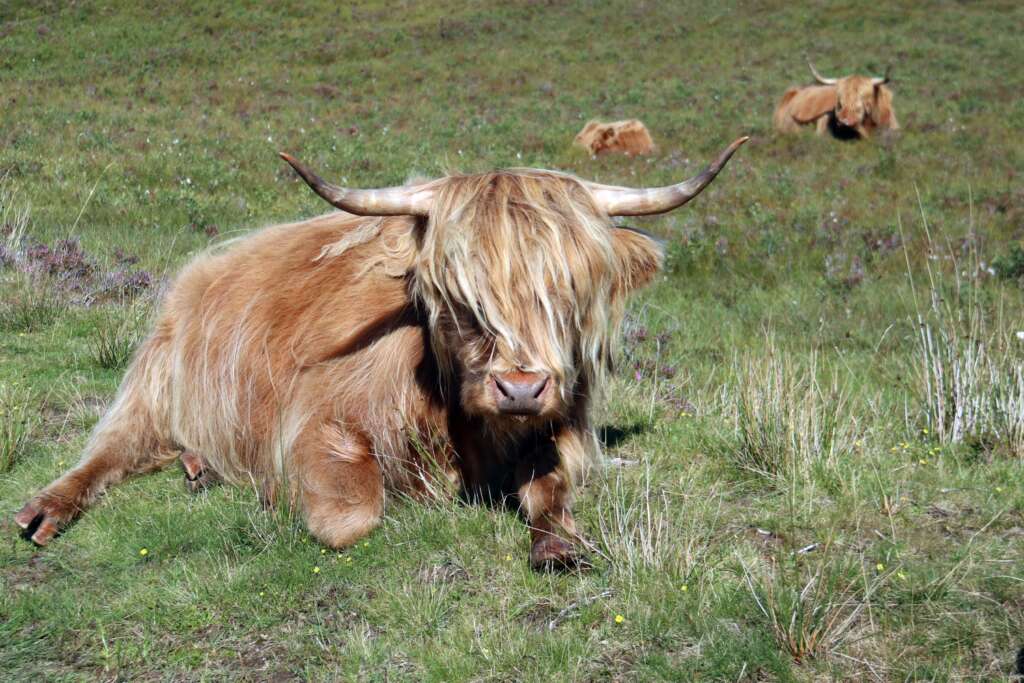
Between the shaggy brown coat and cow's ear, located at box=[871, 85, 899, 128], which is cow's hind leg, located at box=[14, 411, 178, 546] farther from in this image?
cow's ear, located at box=[871, 85, 899, 128]

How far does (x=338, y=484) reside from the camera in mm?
3547

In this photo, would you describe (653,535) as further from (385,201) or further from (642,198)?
(385,201)

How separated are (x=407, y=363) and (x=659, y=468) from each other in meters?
1.18

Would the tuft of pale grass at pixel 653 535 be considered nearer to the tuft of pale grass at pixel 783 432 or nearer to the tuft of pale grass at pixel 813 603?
the tuft of pale grass at pixel 813 603

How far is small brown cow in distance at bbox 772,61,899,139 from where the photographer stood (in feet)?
63.9

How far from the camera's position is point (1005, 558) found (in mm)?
3191

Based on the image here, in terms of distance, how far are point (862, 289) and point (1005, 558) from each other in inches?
234

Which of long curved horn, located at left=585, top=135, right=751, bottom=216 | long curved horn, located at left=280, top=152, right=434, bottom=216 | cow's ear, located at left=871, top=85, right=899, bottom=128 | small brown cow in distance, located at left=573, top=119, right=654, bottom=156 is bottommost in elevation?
cow's ear, located at left=871, top=85, right=899, bottom=128

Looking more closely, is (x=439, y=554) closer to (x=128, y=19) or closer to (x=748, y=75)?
(x=748, y=75)

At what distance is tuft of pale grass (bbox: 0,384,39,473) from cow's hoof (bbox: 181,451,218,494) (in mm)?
677

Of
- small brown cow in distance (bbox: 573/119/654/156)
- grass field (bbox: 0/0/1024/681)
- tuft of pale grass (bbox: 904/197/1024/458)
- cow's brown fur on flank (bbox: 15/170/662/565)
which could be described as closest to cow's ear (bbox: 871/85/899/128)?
grass field (bbox: 0/0/1024/681)

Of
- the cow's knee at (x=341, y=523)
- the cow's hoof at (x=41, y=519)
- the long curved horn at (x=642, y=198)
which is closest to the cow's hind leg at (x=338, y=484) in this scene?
the cow's knee at (x=341, y=523)

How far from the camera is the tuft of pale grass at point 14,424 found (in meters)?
4.19

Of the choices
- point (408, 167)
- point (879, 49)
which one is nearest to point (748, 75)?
point (879, 49)
